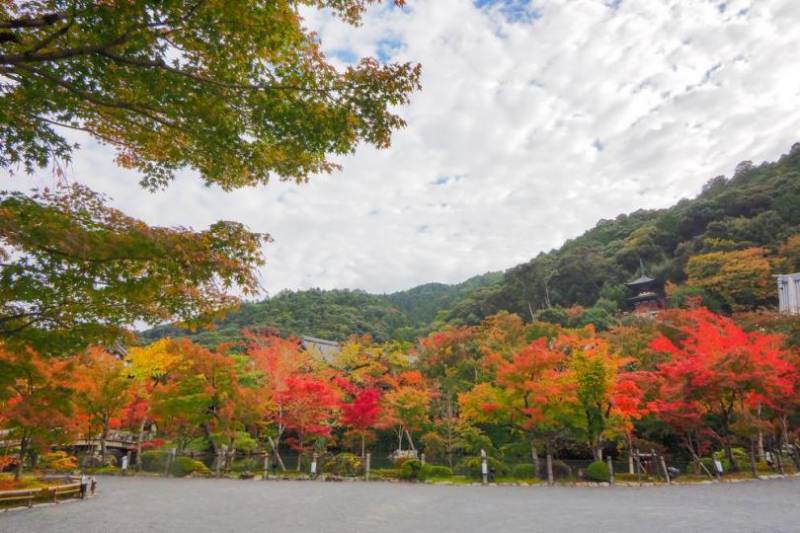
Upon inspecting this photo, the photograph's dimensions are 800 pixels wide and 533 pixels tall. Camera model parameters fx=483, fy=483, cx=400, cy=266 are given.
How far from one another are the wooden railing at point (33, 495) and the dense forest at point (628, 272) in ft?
70.5

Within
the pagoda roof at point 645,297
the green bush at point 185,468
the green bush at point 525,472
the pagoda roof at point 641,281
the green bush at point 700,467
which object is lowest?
the green bush at point 185,468

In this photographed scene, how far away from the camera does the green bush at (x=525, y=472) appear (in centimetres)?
1667

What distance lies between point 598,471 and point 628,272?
107 ft

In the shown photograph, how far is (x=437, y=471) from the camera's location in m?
17.6

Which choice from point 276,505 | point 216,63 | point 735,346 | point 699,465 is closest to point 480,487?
point 276,505

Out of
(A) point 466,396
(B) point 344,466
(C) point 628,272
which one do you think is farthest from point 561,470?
(C) point 628,272

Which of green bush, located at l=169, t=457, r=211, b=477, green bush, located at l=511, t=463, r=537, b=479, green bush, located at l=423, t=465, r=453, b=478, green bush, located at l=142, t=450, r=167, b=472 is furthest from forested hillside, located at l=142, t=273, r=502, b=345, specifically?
green bush, located at l=511, t=463, r=537, b=479

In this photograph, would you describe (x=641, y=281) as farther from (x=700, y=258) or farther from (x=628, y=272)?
(x=700, y=258)

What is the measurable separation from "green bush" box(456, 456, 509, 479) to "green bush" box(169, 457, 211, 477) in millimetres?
10061

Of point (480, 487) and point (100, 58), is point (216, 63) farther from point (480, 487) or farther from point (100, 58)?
point (480, 487)

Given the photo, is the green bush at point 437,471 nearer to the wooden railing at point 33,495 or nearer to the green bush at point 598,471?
the green bush at point 598,471

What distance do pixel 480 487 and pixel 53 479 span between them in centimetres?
1385

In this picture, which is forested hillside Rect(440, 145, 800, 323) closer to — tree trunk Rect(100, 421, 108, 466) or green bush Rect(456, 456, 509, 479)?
green bush Rect(456, 456, 509, 479)

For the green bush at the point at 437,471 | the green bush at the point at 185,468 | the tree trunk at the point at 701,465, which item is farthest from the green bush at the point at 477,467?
the green bush at the point at 185,468
